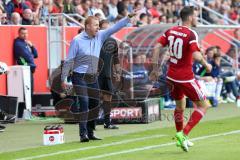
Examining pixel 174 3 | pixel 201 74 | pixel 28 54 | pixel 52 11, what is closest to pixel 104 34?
pixel 28 54

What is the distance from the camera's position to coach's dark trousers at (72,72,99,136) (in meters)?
14.5

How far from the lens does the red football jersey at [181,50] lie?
1328 cm

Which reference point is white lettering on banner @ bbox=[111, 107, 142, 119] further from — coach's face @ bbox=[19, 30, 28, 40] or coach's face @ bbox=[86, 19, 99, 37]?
coach's face @ bbox=[86, 19, 99, 37]

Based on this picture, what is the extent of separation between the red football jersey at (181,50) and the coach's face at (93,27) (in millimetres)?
1607

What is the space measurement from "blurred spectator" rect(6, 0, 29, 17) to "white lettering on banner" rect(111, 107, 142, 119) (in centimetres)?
468

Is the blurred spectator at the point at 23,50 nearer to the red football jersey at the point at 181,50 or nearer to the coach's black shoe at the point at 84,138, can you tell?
the coach's black shoe at the point at 84,138

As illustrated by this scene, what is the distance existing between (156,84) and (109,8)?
485 centimetres

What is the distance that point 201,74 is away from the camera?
81.7 feet

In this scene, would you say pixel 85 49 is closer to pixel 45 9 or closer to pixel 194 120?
pixel 194 120

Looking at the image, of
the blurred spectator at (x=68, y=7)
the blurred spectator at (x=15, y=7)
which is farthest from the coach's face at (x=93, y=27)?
the blurred spectator at (x=68, y=7)

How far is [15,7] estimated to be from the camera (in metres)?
22.1

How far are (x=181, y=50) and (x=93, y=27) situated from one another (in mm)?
2023

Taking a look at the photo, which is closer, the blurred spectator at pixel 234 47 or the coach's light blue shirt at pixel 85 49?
the coach's light blue shirt at pixel 85 49

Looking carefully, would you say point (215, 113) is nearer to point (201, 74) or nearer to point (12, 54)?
point (201, 74)
